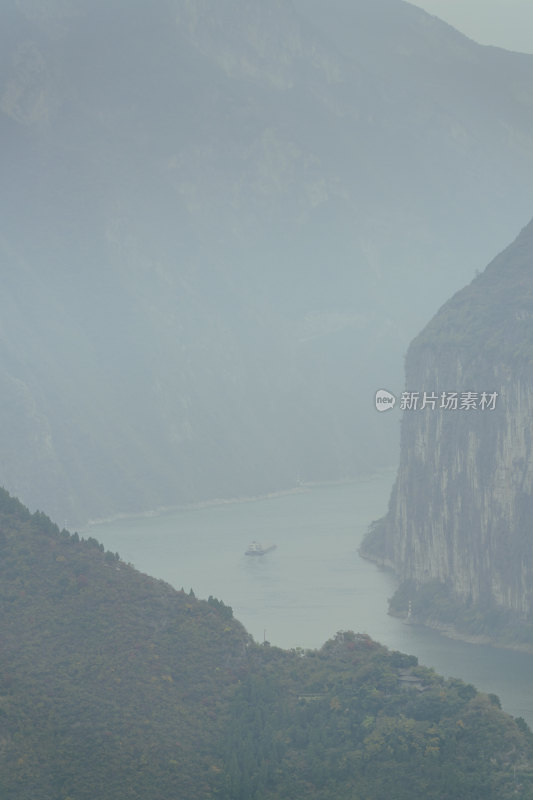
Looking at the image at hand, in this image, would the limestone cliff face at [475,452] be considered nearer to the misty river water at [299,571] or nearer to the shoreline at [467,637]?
the shoreline at [467,637]

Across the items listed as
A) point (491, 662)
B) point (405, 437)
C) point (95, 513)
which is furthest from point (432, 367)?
point (95, 513)

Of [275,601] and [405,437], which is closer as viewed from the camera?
[275,601]

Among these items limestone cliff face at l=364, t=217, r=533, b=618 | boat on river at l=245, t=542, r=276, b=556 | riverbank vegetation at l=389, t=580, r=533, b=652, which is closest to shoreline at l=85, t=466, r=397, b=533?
boat on river at l=245, t=542, r=276, b=556

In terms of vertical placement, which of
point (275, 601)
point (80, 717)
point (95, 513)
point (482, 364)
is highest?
point (95, 513)

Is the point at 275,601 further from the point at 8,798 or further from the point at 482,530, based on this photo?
the point at 8,798

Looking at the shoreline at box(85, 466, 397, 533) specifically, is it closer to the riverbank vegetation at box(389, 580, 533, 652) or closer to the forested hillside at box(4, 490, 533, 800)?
the riverbank vegetation at box(389, 580, 533, 652)

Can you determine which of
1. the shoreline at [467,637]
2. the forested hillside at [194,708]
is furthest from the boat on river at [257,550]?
the forested hillside at [194,708]
